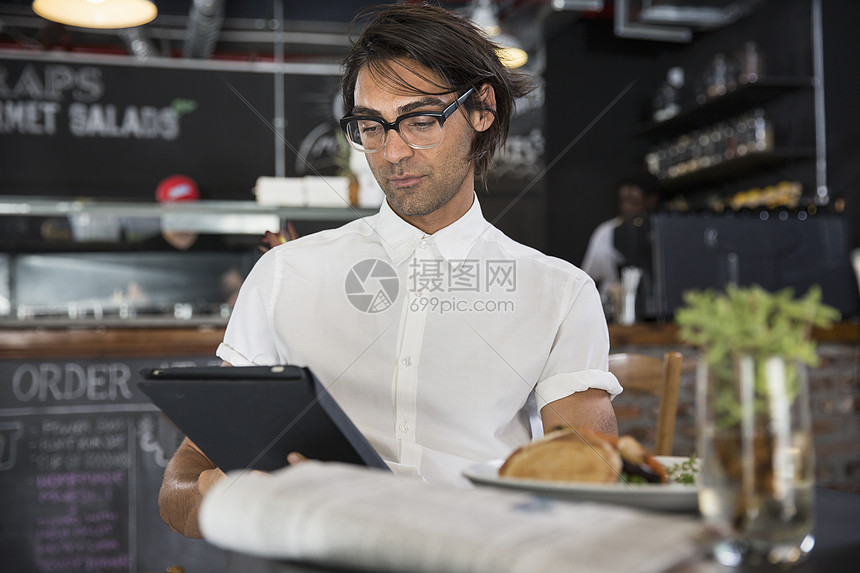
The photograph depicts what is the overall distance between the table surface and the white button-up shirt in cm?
44

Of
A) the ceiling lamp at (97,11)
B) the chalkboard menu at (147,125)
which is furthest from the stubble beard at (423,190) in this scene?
the chalkboard menu at (147,125)

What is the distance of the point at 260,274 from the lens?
1209mm

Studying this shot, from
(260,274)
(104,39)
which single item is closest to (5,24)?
(104,39)

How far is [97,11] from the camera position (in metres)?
3.23

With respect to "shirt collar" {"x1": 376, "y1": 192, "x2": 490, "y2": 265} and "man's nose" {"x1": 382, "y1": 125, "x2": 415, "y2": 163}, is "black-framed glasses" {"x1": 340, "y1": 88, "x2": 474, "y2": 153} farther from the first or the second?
"shirt collar" {"x1": 376, "y1": 192, "x2": 490, "y2": 265}

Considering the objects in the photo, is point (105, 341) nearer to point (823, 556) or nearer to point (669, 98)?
point (823, 556)

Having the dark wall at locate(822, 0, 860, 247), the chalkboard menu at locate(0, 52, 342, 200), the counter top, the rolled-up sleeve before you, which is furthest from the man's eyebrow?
the dark wall at locate(822, 0, 860, 247)

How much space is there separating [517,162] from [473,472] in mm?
4360

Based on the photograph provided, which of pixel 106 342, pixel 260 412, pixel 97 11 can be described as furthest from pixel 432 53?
pixel 97 11

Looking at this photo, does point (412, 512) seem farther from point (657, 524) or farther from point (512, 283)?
point (512, 283)

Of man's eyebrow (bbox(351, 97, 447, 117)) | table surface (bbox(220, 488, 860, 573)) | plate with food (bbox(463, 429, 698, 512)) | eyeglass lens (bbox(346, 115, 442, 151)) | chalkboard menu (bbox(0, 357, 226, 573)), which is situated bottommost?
chalkboard menu (bbox(0, 357, 226, 573))

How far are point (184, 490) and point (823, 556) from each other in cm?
74

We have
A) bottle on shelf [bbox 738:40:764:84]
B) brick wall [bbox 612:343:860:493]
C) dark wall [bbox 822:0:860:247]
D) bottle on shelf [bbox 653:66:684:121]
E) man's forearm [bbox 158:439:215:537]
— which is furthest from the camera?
bottle on shelf [bbox 653:66:684:121]

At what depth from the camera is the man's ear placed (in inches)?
48.4
